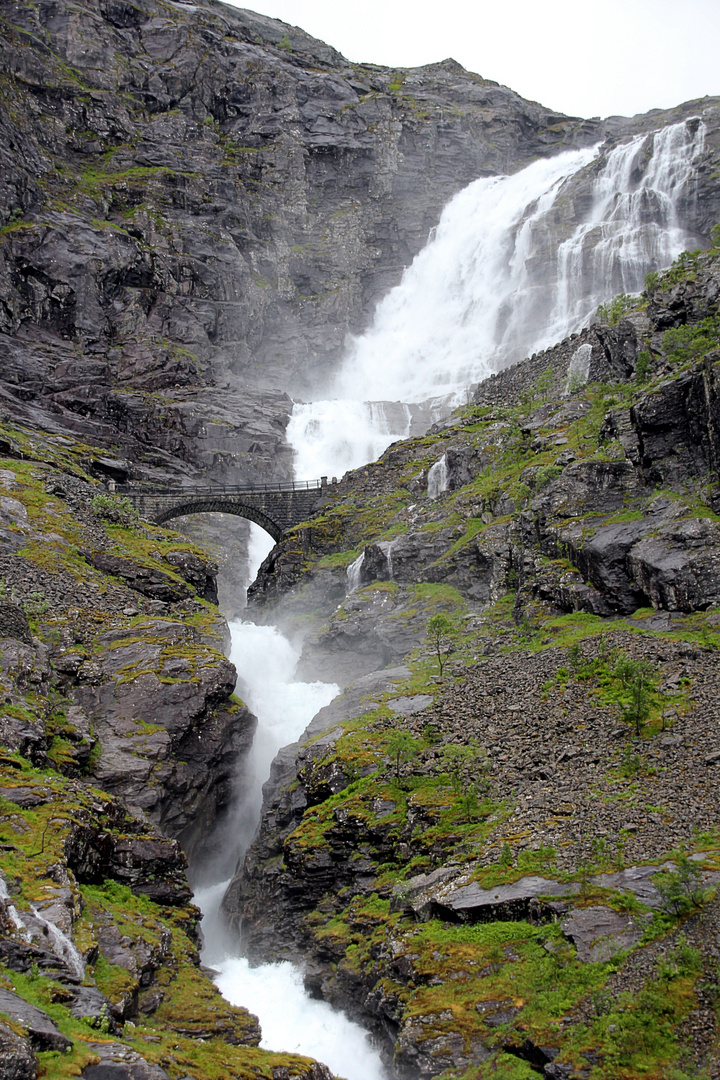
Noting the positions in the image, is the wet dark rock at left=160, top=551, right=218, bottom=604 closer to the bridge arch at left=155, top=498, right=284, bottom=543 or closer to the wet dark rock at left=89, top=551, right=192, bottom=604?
the wet dark rock at left=89, top=551, right=192, bottom=604

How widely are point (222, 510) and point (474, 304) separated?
151 feet

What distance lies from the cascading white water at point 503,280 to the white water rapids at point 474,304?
0.51 feet

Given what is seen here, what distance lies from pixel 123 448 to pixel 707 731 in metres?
59.8

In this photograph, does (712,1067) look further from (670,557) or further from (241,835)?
(241,835)

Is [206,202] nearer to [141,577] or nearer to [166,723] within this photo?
[141,577]

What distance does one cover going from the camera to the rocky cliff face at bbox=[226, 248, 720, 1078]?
14500 millimetres

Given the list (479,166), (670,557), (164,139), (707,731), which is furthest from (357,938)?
(479,166)

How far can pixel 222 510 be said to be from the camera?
61.4 metres

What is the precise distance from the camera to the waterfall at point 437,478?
49.7m

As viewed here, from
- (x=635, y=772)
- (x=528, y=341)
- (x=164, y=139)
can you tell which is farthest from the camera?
(x=164, y=139)

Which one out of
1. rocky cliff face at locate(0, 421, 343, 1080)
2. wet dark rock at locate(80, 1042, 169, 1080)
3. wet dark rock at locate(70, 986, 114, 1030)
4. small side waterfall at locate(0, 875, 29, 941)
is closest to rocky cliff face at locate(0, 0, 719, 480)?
rocky cliff face at locate(0, 421, 343, 1080)

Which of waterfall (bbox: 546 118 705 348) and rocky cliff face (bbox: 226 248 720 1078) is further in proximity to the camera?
waterfall (bbox: 546 118 705 348)

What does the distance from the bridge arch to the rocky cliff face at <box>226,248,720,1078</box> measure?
16327 millimetres

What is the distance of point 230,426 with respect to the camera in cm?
7312
